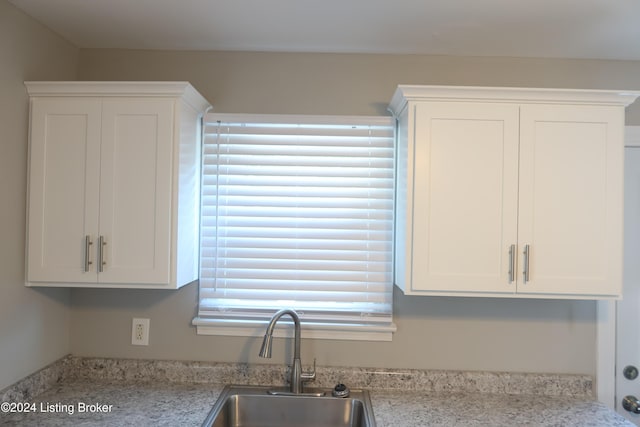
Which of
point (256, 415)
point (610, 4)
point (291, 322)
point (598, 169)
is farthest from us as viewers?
point (291, 322)

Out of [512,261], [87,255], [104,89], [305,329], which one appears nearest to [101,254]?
[87,255]

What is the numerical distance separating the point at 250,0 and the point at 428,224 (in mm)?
1125

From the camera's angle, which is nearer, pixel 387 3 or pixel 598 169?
pixel 387 3

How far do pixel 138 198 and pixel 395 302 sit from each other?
49.7 inches

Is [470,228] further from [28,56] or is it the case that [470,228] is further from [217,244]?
[28,56]

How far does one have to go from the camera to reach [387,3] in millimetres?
1571

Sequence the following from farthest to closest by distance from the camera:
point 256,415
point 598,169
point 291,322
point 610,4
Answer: point 291,322 < point 256,415 < point 598,169 < point 610,4

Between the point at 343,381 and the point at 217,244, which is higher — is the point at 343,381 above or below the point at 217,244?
below

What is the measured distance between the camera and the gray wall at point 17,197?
164cm

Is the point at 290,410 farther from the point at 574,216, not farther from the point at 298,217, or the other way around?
the point at 574,216

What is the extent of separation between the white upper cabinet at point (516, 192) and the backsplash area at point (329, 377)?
51 centimetres

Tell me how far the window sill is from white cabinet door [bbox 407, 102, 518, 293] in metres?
0.42

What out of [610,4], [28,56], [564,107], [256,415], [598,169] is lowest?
[256,415]

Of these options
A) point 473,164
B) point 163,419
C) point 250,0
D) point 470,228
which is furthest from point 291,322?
point 250,0
